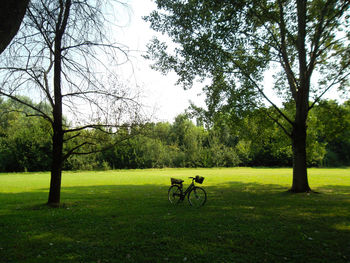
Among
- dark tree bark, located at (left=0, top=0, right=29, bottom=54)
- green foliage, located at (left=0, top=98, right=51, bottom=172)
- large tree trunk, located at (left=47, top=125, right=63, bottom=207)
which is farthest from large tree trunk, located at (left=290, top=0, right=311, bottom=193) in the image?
green foliage, located at (left=0, top=98, right=51, bottom=172)

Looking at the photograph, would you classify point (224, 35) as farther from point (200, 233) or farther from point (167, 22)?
point (200, 233)

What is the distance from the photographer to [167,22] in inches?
587

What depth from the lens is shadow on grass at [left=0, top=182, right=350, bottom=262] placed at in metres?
4.99

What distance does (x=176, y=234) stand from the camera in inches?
251

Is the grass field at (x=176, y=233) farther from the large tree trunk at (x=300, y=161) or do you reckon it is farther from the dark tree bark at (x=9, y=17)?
Answer: the large tree trunk at (x=300, y=161)

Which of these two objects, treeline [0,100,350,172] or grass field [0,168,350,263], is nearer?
grass field [0,168,350,263]

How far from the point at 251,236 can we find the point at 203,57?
10.4 metres

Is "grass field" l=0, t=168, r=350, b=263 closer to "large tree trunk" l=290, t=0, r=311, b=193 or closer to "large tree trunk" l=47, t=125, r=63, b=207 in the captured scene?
"large tree trunk" l=47, t=125, r=63, b=207

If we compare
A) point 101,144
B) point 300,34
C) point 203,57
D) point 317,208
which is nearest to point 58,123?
point 101,144

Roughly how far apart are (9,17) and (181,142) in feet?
232

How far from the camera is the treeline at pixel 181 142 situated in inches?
429

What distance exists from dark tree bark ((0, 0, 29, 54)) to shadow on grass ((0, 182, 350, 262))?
4.14 meters

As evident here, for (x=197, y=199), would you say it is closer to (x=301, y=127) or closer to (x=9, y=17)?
(x=301, y=127)

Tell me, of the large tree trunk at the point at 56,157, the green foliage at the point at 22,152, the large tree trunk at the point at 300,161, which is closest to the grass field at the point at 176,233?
the large tree trunk at the point at 56,157
